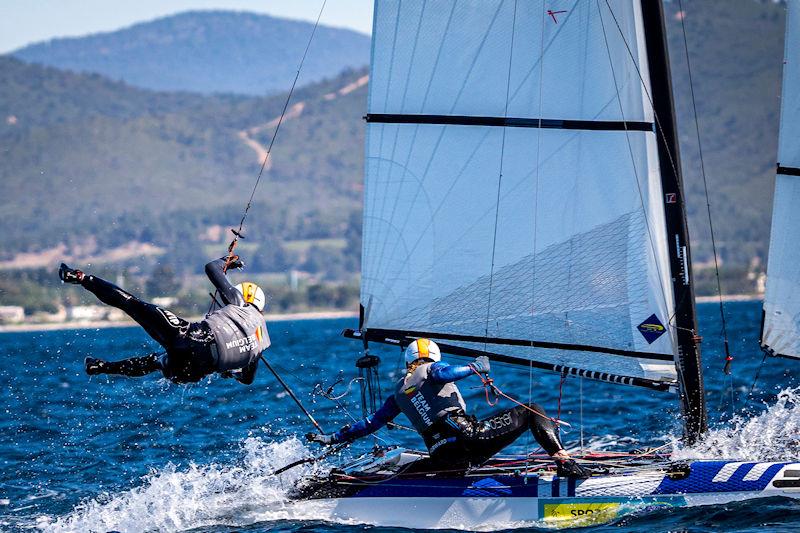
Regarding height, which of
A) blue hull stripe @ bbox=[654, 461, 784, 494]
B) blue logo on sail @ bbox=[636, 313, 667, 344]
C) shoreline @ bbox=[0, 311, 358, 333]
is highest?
blue logo on sail @ bbox=[636, 313, 667, 344]

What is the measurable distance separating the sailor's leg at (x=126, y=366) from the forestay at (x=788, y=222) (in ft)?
19.8

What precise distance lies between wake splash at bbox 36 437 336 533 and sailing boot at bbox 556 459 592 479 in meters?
2.12

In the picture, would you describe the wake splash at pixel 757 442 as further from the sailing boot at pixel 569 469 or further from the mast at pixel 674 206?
the sailing boot at pixel 569 469

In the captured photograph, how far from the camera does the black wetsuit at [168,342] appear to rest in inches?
386

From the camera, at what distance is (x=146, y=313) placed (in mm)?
9930

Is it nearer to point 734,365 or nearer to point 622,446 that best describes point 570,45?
point 622,446

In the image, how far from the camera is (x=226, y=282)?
11.0 m

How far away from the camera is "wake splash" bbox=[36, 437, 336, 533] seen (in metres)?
10.4

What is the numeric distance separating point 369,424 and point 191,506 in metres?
1.82

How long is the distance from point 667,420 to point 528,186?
5.93 meters

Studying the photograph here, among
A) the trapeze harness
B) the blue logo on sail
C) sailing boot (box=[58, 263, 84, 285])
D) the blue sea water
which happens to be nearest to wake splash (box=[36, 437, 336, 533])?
the blue sea water

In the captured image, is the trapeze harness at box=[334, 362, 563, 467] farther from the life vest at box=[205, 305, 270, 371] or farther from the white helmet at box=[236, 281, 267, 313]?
the white helmet at box=[236, 281, 267, 313]

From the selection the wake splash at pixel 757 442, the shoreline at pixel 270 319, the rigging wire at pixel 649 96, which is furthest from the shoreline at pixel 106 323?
the rigging wire at pixel 649 96

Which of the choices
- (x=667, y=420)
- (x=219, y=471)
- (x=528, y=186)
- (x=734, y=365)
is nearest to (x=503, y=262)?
(x=528, y=186)
